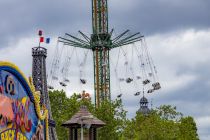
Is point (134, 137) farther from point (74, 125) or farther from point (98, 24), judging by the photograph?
point (74, 125)

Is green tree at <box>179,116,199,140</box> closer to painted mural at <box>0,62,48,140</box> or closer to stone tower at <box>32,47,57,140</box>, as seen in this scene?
stone tower at <box>32,47,57,140</box>

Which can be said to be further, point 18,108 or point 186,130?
point 186,130

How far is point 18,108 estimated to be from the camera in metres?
Result: 32.4

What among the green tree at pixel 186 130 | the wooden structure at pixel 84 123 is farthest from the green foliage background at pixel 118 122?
the wooden structure at pixel 84 123

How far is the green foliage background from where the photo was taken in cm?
6981

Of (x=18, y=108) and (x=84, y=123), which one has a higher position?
(x=84, y=123)

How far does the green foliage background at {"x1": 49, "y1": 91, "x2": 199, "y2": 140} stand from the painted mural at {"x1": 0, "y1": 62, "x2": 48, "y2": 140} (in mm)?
31398

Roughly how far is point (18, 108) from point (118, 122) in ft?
129

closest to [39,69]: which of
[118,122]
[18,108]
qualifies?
[118,122]

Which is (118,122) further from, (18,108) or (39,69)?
(18,108)

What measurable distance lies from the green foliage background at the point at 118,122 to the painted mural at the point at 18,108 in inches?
1236

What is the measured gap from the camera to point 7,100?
3058 centimetres

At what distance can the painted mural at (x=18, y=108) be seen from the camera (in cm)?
3012

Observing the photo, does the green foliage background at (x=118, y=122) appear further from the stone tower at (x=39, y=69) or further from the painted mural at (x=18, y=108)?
the painted mural at (x=18, y=108)
